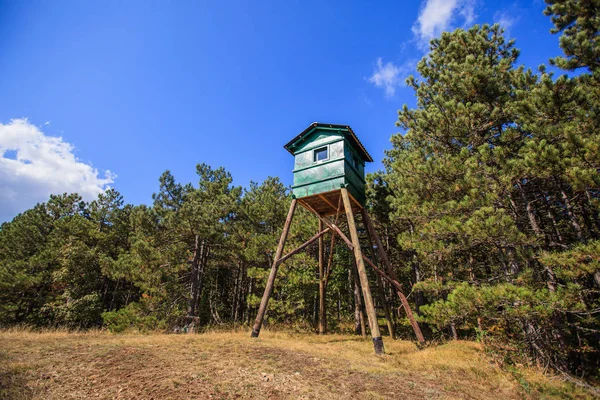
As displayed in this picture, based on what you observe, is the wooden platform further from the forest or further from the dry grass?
the dry grass

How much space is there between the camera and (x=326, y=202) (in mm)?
10992

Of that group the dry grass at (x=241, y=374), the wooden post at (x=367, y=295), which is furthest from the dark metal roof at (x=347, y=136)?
the dry grass at (x=241, y=374)

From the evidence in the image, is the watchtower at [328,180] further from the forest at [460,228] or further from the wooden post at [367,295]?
Answer: the forest at [460,228]

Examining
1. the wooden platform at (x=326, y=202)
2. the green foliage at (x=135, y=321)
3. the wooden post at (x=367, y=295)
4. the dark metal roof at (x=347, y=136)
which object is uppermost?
the dark metal roof at (x=347, y=136)

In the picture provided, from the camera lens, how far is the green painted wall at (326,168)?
9.91 m

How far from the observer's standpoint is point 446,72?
356 inches

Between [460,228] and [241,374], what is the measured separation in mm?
6340

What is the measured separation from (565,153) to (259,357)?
8165mm

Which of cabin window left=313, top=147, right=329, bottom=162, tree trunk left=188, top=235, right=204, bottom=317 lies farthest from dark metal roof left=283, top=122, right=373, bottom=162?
tree trunk left=188, top=235, right=204, bottom=317

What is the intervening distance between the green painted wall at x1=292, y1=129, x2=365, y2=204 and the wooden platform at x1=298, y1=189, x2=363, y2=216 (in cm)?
24

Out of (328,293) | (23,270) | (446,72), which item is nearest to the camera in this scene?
(446,72)

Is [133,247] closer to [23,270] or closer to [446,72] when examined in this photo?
[23,270]

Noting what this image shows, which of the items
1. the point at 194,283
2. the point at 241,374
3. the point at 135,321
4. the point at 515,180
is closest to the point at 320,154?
the point at 515,180

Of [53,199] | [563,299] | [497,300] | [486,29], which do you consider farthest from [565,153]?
[53,199]
